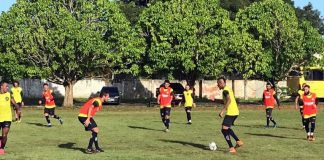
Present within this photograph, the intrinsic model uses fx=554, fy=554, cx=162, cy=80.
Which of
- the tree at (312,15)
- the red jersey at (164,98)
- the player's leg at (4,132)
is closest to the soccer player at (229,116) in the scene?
the player's leg at (4,132)

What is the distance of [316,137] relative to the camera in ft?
70.6

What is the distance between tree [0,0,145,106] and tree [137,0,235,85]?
303cm

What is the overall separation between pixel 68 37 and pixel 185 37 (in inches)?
433

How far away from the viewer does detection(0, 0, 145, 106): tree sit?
43.7 meters

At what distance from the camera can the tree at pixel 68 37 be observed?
43656mm

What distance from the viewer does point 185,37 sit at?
49125mm

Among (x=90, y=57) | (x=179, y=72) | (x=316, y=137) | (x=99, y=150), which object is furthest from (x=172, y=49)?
(x=99, y=150)

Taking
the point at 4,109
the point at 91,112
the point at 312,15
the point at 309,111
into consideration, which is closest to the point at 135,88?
the point at 312,15

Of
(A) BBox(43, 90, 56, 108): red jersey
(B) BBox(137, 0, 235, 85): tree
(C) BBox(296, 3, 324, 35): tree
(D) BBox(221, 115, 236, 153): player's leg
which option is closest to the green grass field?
(D) BBox(221, 115, 236, 153): player's leg

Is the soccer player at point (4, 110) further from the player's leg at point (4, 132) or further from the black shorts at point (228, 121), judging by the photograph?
the black shorts at point (228, 121)

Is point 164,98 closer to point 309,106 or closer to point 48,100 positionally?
point 48,100

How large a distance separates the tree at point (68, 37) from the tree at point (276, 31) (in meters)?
12.6

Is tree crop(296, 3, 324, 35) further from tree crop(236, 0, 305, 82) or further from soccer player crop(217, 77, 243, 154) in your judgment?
soccer player crop(217, 77, 243, 154)

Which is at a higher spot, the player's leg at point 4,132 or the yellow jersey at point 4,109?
the yellow jersey at point 4,109
